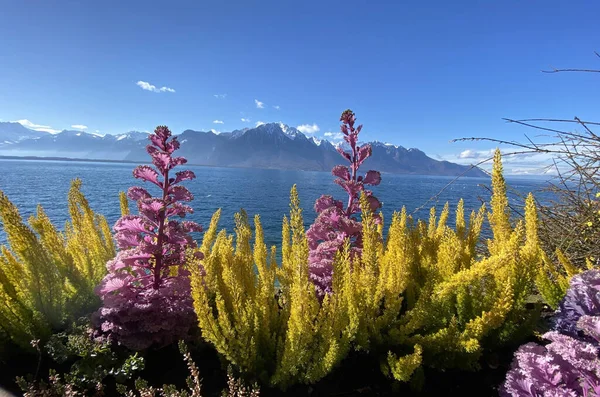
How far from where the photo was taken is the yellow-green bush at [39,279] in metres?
2.26

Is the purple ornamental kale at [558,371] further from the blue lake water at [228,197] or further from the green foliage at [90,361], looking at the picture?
the blue lake water at [228,197]

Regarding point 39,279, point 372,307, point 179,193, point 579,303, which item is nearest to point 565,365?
point 579,303

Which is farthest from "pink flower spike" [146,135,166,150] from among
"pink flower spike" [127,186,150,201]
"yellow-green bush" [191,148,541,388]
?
"yellow-green bush" [191,148,541,388]

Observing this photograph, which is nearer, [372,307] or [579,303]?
[579,303]

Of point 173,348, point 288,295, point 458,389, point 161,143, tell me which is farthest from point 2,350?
point 458,389

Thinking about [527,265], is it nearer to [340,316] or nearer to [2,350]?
[340,316]

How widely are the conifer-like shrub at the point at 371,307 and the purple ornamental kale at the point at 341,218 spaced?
0.34 meters

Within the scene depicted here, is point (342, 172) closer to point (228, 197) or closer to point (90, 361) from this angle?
point (90, 361)

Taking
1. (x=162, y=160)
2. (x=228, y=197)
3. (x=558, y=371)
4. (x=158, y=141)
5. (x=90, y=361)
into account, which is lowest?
(x=228, y=197)

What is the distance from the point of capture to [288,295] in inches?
94.4

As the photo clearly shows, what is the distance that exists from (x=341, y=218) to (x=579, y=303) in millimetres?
1702

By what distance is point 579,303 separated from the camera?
193 centimetres

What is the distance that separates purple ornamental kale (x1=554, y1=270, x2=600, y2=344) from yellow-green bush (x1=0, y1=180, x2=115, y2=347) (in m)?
3.60

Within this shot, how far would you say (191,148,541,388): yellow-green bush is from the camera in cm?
181
